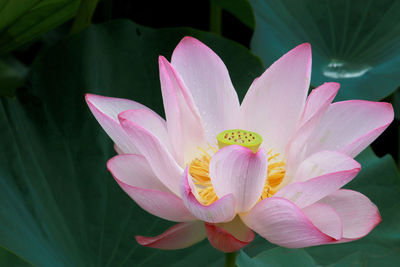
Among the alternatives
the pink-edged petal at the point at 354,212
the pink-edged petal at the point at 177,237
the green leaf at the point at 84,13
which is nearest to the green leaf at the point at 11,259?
the pink-edged petal at the point at 177,237

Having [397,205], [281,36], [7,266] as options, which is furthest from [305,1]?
[7,266]

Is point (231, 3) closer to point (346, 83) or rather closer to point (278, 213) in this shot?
point (346, 83)

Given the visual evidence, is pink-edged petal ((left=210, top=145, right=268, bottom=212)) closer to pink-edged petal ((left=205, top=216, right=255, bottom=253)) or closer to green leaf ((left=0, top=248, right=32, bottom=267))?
pink-edged petal ((left=205, top=216, right=255, bottom=253))

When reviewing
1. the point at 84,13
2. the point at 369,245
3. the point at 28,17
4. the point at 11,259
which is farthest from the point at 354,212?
the point at 84,13

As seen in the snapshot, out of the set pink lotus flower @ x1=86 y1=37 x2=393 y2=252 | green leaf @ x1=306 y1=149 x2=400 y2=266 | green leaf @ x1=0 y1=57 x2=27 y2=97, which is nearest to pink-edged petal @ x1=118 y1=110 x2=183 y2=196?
pink lotus flower @ x1=86 y1=37 x2=393 y2=252

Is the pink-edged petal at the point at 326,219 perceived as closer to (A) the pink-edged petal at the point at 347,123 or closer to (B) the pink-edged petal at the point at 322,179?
(B) the pink-edged petal at the point at 322,179
